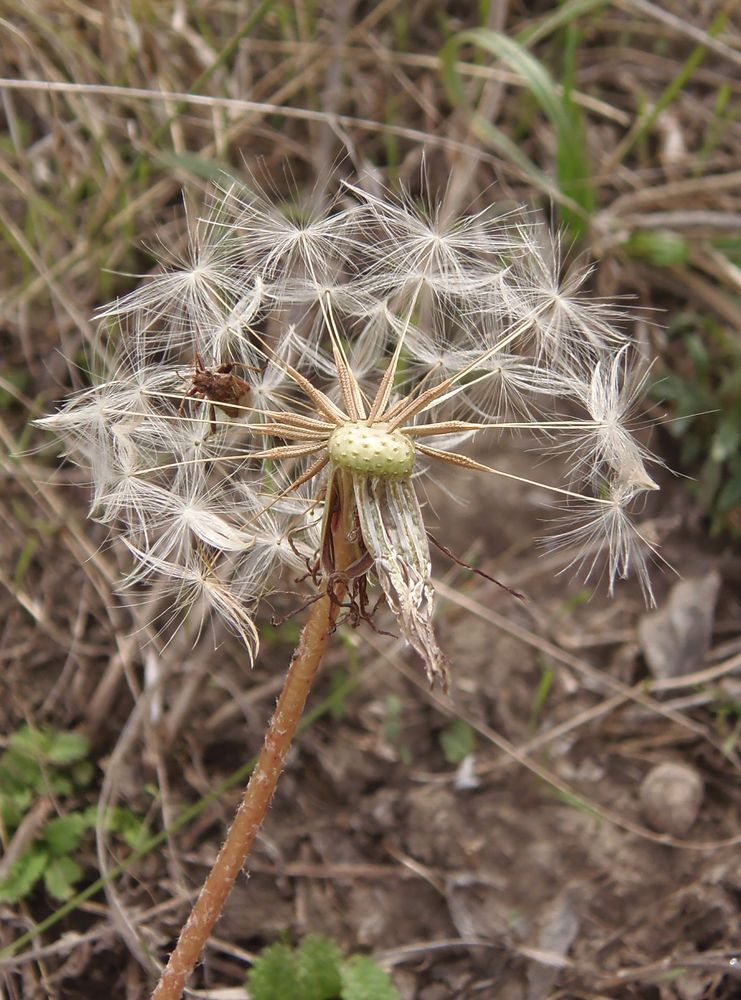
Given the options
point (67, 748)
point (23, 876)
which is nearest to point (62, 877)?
point (23, 876)

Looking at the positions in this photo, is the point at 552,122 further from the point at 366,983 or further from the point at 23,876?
the point at 23,876

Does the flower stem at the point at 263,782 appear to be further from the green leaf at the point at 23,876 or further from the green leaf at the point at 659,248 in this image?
the green leaf at the point at 659,248

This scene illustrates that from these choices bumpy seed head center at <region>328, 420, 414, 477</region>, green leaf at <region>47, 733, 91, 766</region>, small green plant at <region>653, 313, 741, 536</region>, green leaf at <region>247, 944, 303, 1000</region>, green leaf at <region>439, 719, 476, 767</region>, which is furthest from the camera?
small green plant at <region>653, 313, 741, 536</region>

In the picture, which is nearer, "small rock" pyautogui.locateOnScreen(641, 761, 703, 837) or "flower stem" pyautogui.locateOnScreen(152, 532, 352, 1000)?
"flower stem" pyautogui.locateOnScreen(152, 532, 352, 1000)

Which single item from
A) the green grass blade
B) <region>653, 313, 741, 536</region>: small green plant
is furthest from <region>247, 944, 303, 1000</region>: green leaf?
the green grass blade

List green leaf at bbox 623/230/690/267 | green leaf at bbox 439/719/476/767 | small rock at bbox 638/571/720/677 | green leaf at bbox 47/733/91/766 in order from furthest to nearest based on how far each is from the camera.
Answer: green leaf at bbox 623/230/690/267 → small rock at bbox 638/571/720/677 → green leaf at bbox 439/719/476/767 → green leaf at bbox 47/733/91/766

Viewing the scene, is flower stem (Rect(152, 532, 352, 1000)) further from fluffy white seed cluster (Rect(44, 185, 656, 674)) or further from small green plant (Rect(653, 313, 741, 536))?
small green plant (Rect(653, 313, 741, 536))

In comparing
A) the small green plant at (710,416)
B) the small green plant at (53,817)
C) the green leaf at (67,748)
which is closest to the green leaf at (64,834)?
the small green plant at (53,817)

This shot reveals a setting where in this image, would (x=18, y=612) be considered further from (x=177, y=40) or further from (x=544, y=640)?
(x=177, y=40)
